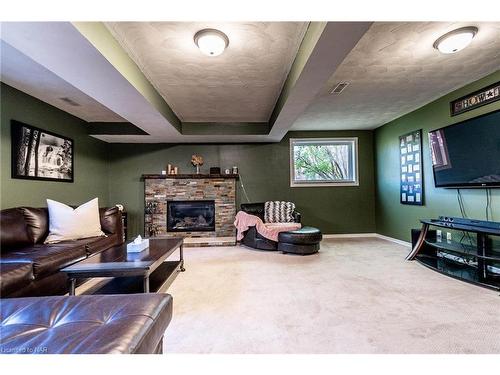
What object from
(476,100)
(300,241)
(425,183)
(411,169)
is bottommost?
(300,241)

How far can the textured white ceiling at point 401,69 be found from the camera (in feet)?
7.11

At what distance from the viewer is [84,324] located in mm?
1102

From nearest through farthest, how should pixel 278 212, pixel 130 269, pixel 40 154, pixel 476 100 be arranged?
pixel 130 269 < pixel 476 100 < pixel 40 154 < pixel 278 212

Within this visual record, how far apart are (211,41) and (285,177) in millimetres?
3843

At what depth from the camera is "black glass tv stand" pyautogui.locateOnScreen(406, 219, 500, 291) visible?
2660 millimetres

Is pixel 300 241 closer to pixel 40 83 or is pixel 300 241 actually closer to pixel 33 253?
pixel 33 253

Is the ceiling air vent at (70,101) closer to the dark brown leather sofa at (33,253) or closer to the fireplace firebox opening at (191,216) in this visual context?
the dark brown leather sofa at (33,253)

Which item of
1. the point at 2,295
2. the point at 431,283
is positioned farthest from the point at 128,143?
the point at 431,283

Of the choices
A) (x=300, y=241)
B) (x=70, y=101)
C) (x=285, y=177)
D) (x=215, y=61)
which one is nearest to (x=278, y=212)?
(x=285, y=177)

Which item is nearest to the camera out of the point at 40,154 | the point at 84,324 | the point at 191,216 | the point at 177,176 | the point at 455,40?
the point at 84,324

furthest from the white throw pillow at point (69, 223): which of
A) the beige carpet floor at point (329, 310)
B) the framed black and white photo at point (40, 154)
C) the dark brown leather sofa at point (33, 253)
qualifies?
the beige carpet floor at point (329, 310)

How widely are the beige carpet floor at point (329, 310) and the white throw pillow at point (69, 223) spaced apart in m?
1.36

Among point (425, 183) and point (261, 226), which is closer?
point (425, 183)

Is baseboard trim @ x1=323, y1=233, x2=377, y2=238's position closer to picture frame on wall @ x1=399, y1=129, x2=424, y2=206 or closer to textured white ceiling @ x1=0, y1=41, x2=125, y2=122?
picture frame on wall @ x1=399, y1=129, x2=424, y2=206
